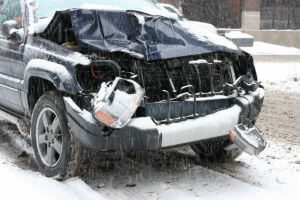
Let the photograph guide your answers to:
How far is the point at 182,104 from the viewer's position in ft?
14.7

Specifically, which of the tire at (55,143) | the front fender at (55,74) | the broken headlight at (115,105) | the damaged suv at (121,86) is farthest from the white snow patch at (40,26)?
the broken headlight at (115,105)

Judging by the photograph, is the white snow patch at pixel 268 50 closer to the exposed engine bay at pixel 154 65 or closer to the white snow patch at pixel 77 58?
the exposed engine bay at pixel 154 65

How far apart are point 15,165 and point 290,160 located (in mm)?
2877

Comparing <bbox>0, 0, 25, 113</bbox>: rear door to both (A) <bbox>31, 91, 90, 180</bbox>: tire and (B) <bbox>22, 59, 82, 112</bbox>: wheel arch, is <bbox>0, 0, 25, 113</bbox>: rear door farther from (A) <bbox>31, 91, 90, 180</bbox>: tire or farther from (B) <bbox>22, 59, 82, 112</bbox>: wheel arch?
(A) <bbox>31, 91, 90, 180</bbox>: tire

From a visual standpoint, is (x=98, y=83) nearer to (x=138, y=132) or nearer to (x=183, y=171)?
(x=138, y=132)

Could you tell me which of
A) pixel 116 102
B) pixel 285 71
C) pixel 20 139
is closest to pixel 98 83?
pixel 116 102

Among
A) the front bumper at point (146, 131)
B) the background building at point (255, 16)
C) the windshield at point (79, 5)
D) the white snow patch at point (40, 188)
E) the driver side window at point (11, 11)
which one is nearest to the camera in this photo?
the front bumper at point (146, 131)

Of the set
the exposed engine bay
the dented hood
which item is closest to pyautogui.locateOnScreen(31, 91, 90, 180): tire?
the exposed engine bay

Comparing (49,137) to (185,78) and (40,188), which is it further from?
(185,78)

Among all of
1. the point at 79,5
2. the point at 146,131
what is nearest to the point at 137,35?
the point at 79,5

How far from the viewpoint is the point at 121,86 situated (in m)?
4.23

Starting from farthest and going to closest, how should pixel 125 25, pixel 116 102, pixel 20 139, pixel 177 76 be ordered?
pixel 20 139 < pixel 125 25 < pixel 177 76 < pixel 116 102

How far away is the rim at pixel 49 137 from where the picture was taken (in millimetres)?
4633

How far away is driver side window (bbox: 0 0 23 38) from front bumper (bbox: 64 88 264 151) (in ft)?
5.65
